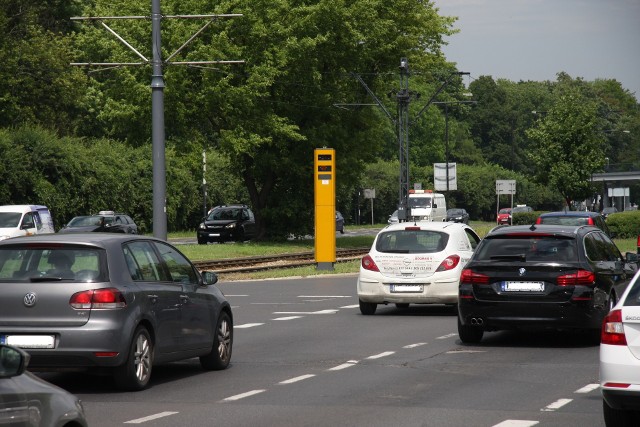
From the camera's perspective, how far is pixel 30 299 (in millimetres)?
12047

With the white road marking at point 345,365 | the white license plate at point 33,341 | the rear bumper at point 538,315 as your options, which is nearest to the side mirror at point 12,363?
the white license plate at point 33,341

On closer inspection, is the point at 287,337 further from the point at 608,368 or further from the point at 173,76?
the point at 173,76

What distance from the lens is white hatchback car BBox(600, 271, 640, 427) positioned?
8969 mm

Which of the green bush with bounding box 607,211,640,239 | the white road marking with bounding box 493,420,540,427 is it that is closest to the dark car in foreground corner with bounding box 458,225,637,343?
the white road marking with bounding box 493,420,540,427

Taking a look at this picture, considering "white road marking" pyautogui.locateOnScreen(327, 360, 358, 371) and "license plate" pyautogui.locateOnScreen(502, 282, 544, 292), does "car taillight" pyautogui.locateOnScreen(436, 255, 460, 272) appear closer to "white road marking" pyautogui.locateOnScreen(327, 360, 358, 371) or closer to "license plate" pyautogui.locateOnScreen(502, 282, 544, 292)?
"license plate" pyautogui.locateOnScreen(502, 282, 544, 292)

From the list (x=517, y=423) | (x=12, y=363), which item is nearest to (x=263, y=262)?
(x=517, y=423)

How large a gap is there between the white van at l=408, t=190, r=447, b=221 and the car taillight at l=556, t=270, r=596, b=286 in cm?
5585

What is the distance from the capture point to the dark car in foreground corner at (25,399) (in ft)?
18.6

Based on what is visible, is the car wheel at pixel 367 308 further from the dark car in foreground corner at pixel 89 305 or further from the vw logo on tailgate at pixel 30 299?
the vw logo on tailgate at pixel 30 299

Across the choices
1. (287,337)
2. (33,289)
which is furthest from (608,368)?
(287,337)

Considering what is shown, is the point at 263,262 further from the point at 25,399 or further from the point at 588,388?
the point at 25,399

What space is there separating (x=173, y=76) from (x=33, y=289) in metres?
39.4

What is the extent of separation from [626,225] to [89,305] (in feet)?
181

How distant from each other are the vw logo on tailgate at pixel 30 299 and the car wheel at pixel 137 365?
3.21ft
